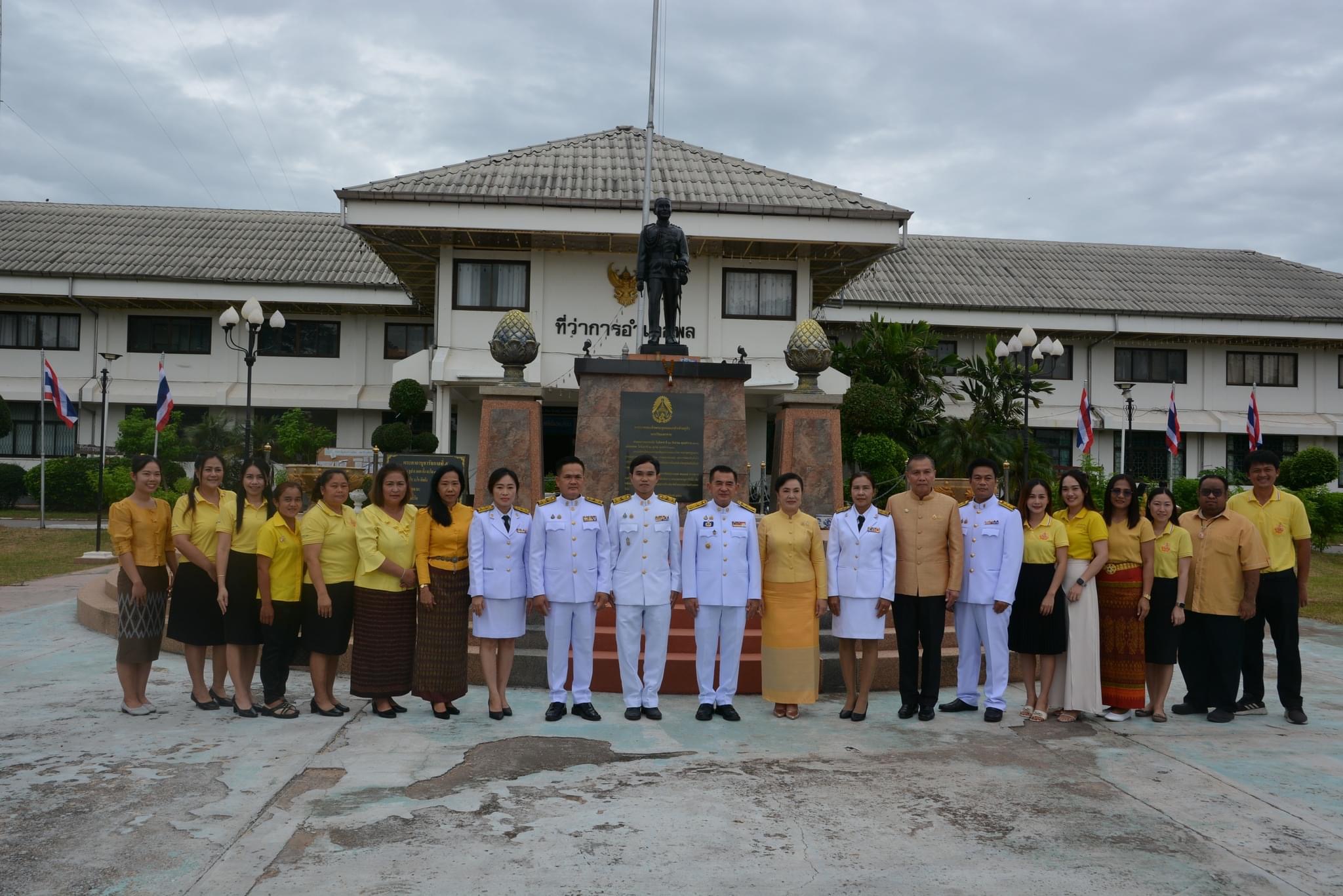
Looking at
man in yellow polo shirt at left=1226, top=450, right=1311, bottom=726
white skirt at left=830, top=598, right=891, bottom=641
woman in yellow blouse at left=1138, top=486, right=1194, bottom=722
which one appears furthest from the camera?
man in yellow polo shirt at left=1226, top=450, right=1311, bottom=726

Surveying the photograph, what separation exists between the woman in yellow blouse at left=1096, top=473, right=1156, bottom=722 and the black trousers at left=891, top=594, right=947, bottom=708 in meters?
1.06

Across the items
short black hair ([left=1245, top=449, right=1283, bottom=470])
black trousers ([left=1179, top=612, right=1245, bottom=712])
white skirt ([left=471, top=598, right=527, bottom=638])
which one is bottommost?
black trousers ([left=1179, top=612, right=1245, bottom=712])

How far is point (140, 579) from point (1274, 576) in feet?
24.1

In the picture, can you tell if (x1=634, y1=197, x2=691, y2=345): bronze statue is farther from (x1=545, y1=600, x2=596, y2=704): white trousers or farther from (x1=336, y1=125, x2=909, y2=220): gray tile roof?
(x1=336, y1=125, x2=909, y2=220): gray tile roof

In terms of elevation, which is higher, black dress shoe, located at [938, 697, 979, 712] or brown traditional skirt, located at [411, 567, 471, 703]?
brown traditional skirt, located at [411, 567, 471, 703]

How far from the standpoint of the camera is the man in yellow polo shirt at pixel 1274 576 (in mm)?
6883

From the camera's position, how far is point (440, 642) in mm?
6285

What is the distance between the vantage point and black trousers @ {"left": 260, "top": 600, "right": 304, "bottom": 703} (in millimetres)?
6227

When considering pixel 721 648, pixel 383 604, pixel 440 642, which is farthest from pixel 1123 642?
pixel 383 604

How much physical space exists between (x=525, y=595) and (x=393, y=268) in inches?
669

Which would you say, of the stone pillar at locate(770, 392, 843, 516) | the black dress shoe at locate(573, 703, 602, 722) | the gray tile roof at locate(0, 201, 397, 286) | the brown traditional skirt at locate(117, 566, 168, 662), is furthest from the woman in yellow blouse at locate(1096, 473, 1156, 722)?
the gray tile roof at locate(0, 201, 397, 286)

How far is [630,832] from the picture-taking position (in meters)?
4.21

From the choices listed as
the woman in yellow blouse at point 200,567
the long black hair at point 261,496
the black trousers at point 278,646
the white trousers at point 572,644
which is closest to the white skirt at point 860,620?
the white trousers at point 572,644

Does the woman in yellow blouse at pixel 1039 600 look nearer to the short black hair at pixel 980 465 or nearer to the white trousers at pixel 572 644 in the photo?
the short black hair at pixel 980 465
